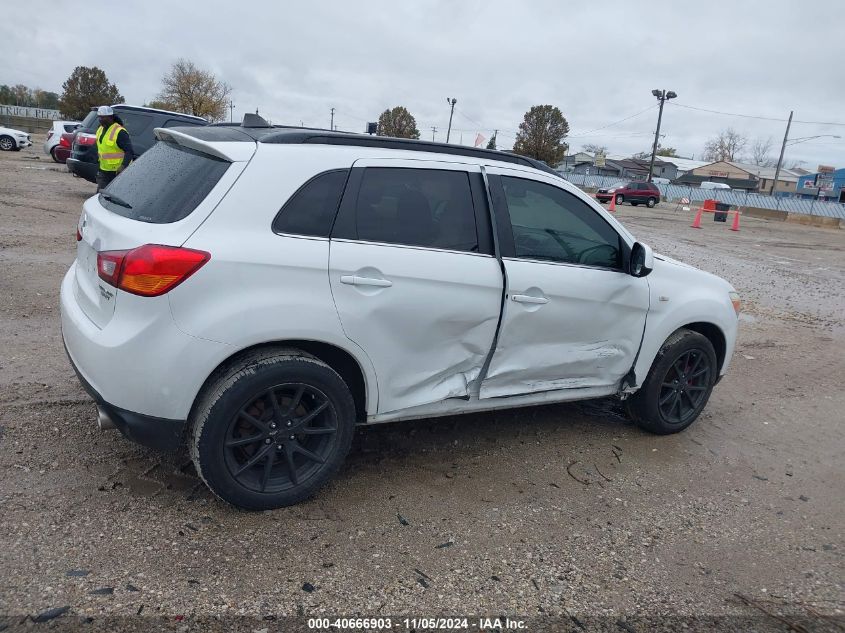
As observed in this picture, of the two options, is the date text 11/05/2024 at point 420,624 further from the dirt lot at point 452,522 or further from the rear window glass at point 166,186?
the rear window glass at point 166,186

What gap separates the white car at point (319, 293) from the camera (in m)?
2.90

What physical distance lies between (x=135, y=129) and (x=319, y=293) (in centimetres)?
1102

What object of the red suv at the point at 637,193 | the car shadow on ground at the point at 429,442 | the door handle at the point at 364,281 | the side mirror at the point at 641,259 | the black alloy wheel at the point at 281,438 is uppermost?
the red suv at the point at 637,193

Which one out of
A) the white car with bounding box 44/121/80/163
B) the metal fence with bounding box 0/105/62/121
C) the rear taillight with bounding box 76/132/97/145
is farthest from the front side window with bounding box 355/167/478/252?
the metal fence with bounding box 0/105/62/121

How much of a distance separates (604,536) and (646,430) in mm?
1549

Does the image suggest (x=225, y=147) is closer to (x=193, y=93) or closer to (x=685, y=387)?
(x=685, y=387)

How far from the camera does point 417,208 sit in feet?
11.5

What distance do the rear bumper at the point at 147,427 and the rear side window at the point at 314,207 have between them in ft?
3.32

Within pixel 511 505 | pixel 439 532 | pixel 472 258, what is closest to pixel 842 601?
pixel 511 505

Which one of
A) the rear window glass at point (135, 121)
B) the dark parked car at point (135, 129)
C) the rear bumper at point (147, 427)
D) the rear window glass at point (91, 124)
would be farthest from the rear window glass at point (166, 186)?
the rear window glass at point (91, 124)

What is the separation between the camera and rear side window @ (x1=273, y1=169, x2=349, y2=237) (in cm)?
311

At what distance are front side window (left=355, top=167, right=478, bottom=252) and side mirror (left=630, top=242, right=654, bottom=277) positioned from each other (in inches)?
44.5

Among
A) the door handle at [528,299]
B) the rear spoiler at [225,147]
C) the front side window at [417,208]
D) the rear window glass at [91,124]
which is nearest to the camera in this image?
the rear spoiler at [225,147]

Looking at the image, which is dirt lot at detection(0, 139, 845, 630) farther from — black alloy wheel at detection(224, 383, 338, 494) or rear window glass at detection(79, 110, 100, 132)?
rear window glass at detection(79, 110, 100, 132)
